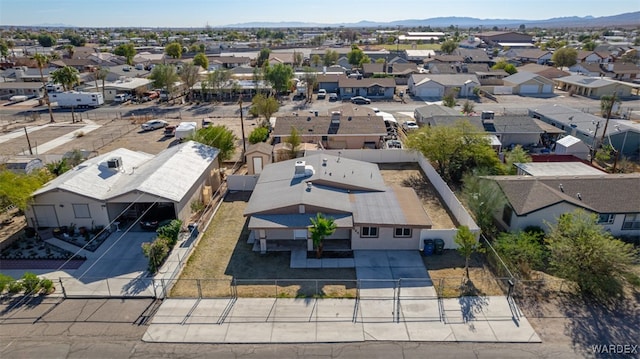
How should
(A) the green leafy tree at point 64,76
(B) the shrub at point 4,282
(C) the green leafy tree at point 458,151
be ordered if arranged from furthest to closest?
(A) the green leafy tree at point 64,76
(C) the green leafy tree at point 458,151
(B) the shrub at point 4,282

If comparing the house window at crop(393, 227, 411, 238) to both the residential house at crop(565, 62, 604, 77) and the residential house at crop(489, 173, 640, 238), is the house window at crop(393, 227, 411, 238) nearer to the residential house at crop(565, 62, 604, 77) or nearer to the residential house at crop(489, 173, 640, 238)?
the residential house at crop(489, 173, 640, 238)

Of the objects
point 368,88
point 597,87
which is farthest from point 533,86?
point 368,88

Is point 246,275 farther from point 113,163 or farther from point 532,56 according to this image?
point 532,56

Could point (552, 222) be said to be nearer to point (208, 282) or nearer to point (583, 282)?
point (583, 282)

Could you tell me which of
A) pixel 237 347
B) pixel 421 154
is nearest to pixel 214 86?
pixel 421 154

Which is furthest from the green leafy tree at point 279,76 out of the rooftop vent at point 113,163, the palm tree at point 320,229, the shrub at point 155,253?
the palm tree at point 320,229

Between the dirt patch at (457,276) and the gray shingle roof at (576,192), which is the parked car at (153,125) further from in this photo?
the gray shingle roof at (576,192)
